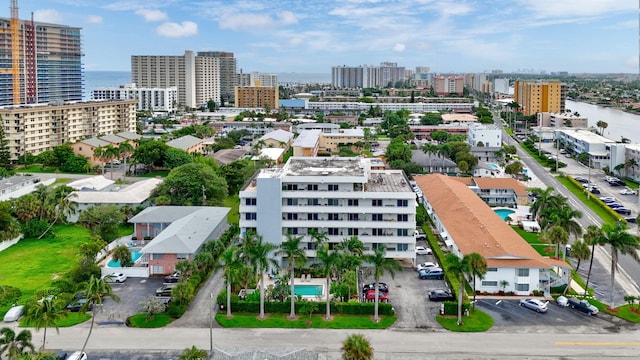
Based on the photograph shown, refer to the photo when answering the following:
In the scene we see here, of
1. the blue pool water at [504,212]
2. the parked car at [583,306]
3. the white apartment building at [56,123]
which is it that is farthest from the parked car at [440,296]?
the white apartment building at [56,123]

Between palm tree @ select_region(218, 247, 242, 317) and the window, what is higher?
palm tree @ select_region(218, 247, 242, 317)

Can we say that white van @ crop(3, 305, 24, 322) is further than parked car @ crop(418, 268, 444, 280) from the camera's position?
No

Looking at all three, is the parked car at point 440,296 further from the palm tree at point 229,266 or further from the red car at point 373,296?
the palm tree at point 229,266

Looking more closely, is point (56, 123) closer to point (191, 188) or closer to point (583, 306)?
Answer: point (191, 188)

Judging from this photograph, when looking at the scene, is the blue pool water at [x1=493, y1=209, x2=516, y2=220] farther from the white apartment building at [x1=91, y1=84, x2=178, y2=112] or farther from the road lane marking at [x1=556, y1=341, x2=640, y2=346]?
the white apartment building at [x1=91, y1=84, x2=178, y2=112]

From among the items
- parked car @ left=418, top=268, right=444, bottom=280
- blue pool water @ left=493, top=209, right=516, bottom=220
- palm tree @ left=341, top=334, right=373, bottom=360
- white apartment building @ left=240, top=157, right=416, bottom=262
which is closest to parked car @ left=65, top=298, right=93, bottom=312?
white apartment building @ left=240, top=157, right=416, bottom=262

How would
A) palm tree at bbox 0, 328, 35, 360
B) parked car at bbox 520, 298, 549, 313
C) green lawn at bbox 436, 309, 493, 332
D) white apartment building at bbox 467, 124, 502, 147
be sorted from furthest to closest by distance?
1. white apartment building at bbox 467, 124, 502, 147
2. parked car at bbox 520, 298, 549, 313
3. green lawn at bbox 436, 309, 493, 332
4. palm tree at bbox 0, 328, 35, 360
